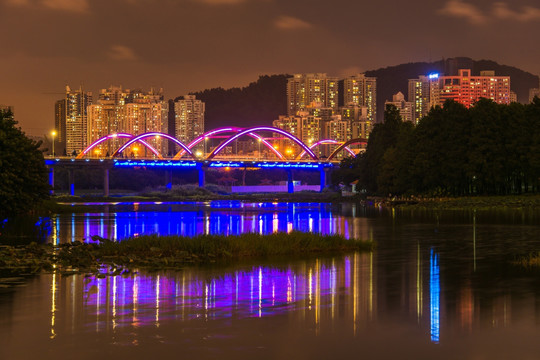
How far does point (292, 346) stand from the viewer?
1546cm

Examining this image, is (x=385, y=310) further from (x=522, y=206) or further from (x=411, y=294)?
(x=522, y=206)

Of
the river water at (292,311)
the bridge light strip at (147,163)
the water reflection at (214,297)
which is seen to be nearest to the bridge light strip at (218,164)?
the bridge light strip at (147,163)

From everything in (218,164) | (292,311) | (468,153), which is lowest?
(292,311)

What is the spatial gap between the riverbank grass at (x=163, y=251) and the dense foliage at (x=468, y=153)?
1979 inches

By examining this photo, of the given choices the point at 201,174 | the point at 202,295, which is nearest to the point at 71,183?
the point at 201,174

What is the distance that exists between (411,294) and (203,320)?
6.69 meters

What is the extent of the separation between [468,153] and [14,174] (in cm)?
4907

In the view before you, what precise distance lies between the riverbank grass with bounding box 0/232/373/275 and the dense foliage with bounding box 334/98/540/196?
50.3 metres

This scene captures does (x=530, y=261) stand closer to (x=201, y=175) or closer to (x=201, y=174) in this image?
(x=201, y=175)

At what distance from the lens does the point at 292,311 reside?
19172 mm

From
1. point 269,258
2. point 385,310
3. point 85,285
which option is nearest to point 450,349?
point 385,310

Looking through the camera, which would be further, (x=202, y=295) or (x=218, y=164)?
(x=218, y=164)

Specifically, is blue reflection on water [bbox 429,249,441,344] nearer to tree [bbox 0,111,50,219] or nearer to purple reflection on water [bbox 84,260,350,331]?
purple reflection on water [bbox 84,260,350,331]

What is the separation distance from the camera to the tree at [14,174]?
55.9m
